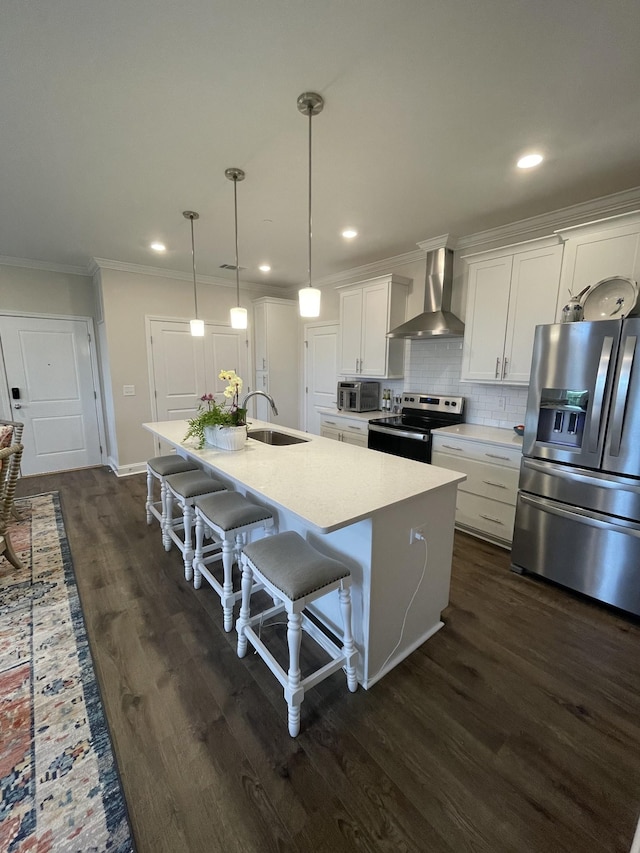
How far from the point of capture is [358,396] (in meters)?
4.41

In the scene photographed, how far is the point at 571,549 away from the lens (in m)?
2.40

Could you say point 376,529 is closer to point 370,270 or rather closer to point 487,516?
point 487,516

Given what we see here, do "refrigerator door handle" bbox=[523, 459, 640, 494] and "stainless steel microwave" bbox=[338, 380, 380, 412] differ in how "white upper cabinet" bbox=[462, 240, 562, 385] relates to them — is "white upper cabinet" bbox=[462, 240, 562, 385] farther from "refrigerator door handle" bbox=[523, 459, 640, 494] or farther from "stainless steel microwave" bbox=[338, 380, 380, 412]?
"stainless steel microwave" bbox=[338, 380, 380, 412]

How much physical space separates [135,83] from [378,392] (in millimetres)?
3604

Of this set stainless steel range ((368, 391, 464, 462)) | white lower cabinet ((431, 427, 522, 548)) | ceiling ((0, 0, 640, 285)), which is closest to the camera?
ceiling ((0, 0, 640, 285))

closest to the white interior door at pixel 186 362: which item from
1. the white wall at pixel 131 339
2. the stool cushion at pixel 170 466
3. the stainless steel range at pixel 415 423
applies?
the white wall at pixel 131 339

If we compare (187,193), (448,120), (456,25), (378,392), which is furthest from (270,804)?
(378,392)

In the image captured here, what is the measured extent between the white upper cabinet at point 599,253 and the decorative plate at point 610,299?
76 mm

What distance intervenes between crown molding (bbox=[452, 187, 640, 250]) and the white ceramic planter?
2.82 metres

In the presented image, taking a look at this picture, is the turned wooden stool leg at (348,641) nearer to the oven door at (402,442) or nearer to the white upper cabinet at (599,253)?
the oven door at (402,442)

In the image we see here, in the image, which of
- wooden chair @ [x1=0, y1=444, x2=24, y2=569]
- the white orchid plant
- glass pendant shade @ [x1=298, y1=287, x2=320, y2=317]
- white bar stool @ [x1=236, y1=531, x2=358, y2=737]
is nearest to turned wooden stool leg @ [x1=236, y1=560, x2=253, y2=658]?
white bar stool @ [x1=236, y1=531, x2=358, y2=737]

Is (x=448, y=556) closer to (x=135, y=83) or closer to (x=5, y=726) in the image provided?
(x=5, y=726)

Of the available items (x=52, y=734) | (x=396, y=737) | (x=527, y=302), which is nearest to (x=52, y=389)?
(x=52, y=734)

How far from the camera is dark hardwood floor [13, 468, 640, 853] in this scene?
1199 mm
